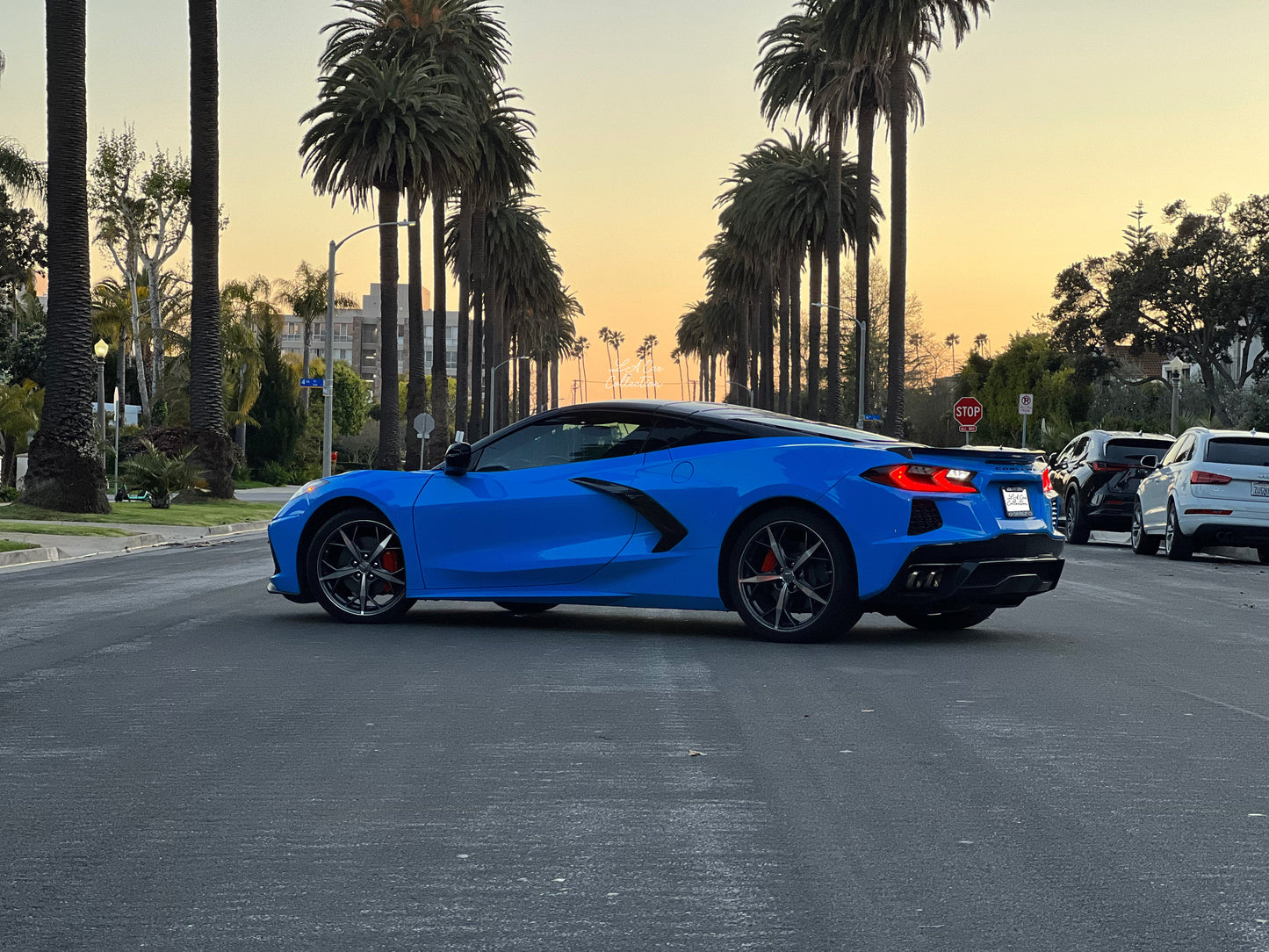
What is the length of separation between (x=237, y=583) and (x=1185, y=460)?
12842 millimetres

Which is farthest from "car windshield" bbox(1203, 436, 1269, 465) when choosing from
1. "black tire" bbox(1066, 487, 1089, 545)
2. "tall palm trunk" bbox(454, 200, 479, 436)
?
"tall palm trunk" bbox(454, 200, 479, 436)

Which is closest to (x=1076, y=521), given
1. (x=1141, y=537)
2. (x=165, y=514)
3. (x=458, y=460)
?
(x=1141, y=537)

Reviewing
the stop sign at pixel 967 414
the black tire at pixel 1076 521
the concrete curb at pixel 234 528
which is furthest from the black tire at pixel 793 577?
the stop sign at pixel 967 414

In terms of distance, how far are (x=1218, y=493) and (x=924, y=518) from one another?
12.6 meters

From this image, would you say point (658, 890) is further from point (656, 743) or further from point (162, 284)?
point (162, 284)

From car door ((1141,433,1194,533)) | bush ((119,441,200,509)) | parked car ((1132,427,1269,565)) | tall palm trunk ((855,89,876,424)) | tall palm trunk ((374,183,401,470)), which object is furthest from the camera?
tall palm trunk ((855,89,876,424))

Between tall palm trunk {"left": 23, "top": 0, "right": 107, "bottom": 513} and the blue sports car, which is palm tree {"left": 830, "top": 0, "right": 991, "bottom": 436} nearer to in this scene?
tall palm trunk {"left": 23, "top": 0, "right": 107, "bottom": 513}

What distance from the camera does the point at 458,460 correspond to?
34.5 ft

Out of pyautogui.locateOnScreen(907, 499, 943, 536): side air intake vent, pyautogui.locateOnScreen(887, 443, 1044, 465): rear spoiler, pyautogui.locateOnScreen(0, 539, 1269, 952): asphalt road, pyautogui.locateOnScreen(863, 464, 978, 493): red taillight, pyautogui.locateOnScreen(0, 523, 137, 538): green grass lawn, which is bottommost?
pyautogui.locateOnScreen(0, 523, 137, 538): green grass lawn

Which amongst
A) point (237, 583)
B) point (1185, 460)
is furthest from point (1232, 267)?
point (237, 583)

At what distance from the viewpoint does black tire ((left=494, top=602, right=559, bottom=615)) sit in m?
10.7

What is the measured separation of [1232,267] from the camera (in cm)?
5819

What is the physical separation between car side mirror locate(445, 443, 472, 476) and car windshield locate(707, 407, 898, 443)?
163 cm

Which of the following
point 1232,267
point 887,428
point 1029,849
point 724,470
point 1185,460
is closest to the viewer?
point 1029,849
